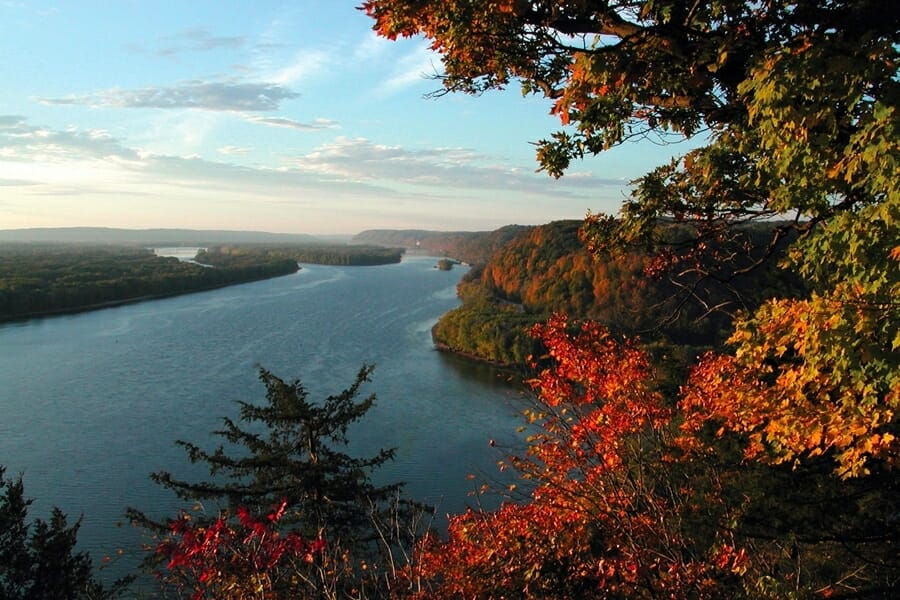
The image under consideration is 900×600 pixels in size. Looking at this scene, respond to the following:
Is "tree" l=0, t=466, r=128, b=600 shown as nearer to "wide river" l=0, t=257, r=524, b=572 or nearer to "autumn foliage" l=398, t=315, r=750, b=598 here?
"wide river" l=0, t=257, r=524, b=572

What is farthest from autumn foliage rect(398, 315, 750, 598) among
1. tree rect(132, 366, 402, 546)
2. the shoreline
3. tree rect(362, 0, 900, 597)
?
the shoreline

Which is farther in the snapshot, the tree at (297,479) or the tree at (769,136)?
the tree at (297,479)

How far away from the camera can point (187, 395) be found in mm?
29797

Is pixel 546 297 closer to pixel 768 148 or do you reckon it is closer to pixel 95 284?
pixel 95 284

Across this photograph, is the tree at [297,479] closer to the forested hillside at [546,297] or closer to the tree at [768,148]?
the tree at [768,148]

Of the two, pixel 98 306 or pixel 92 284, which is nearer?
pixel 98 306

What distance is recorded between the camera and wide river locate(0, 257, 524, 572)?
20266 mm

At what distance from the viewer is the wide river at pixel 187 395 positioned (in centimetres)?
2027

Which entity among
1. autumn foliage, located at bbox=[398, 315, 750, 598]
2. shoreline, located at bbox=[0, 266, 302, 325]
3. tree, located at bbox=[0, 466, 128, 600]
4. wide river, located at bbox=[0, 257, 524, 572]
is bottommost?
wide river, located at bbox=[0, 257, 524, 572]

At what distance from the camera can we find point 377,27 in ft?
14.9

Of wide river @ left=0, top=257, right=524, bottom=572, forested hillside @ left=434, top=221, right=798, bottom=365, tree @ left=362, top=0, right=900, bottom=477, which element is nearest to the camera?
tree @ left=362, top=0, right=900, bottom=477

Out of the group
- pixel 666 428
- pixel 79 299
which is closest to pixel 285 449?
pixel 666 428

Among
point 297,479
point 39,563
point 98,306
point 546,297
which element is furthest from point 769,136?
point 98,306

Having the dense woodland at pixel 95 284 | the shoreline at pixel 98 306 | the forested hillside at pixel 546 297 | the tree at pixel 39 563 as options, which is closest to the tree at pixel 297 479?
the tree at pixel 39 563
